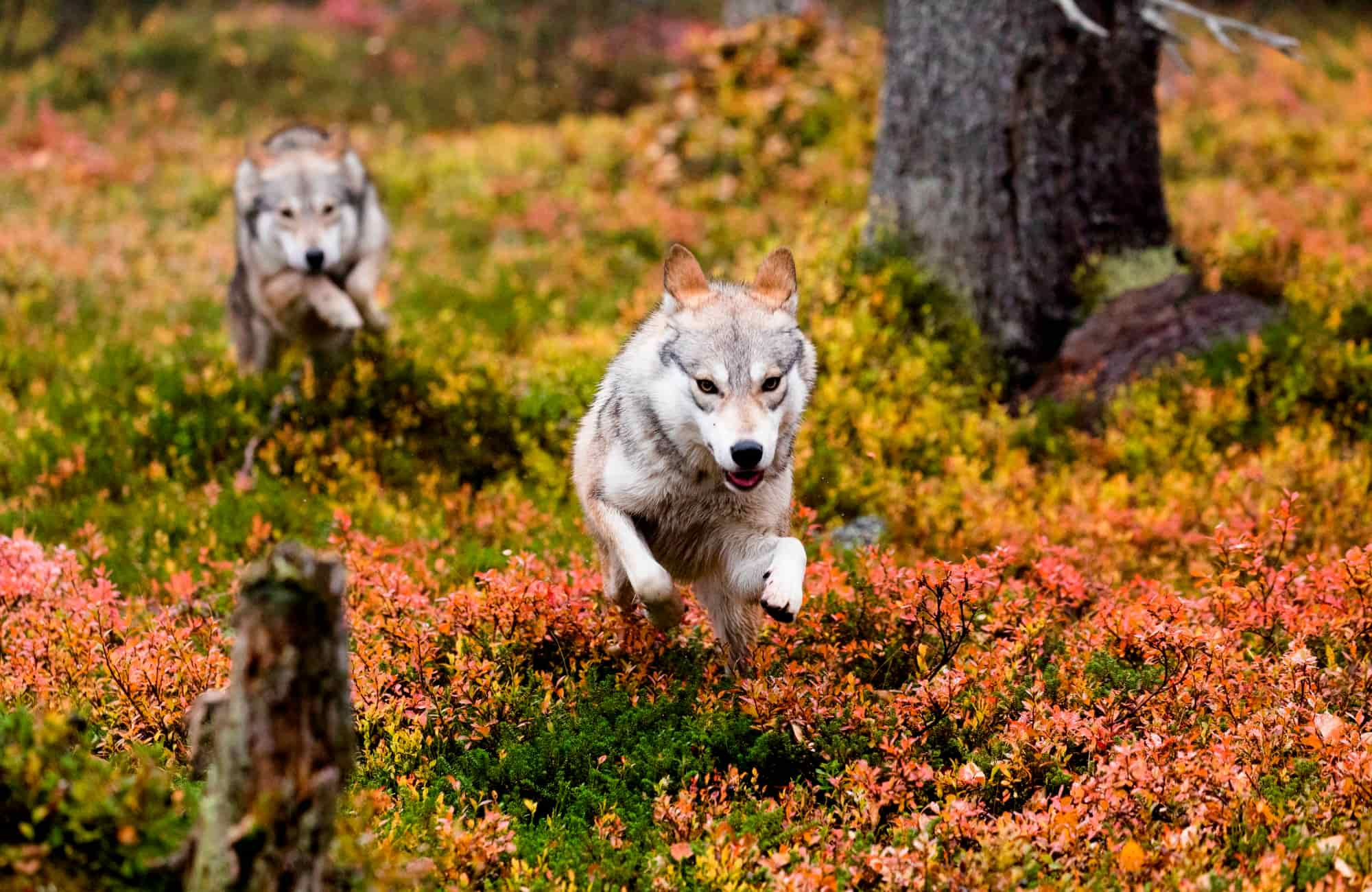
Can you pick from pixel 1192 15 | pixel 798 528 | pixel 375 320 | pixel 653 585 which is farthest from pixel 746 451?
pixel 375 320

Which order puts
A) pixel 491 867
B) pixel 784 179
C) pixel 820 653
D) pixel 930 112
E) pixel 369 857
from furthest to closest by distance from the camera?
pixel 784 179 < pixel 930 112 < pixel 820 653 < pixel 491 867 < pixel 369 857

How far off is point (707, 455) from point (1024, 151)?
186 inches

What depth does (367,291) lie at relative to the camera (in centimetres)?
930

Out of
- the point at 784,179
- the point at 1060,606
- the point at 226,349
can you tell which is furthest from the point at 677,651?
the point at 784,179

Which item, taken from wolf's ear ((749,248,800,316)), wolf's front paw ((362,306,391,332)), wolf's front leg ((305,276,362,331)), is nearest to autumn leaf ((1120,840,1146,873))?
wolf's ear ((749,248,800,316))

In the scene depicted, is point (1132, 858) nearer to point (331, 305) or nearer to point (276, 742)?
point (276, 742)

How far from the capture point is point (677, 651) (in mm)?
5684

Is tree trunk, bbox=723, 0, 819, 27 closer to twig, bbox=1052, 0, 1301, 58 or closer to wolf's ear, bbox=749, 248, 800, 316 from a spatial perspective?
twig, bbox=1052, 0, 1301, 58

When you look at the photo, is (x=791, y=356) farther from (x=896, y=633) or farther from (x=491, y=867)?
(x=491, y=867)

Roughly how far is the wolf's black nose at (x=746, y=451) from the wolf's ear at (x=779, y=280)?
1.09m

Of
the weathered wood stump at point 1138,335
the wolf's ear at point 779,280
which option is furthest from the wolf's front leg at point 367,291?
the weathered wood stump at point 1138,335

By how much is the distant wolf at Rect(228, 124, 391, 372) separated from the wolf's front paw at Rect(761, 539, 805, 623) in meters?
4.92

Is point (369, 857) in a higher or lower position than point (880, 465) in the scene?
higher

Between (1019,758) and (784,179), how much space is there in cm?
966
